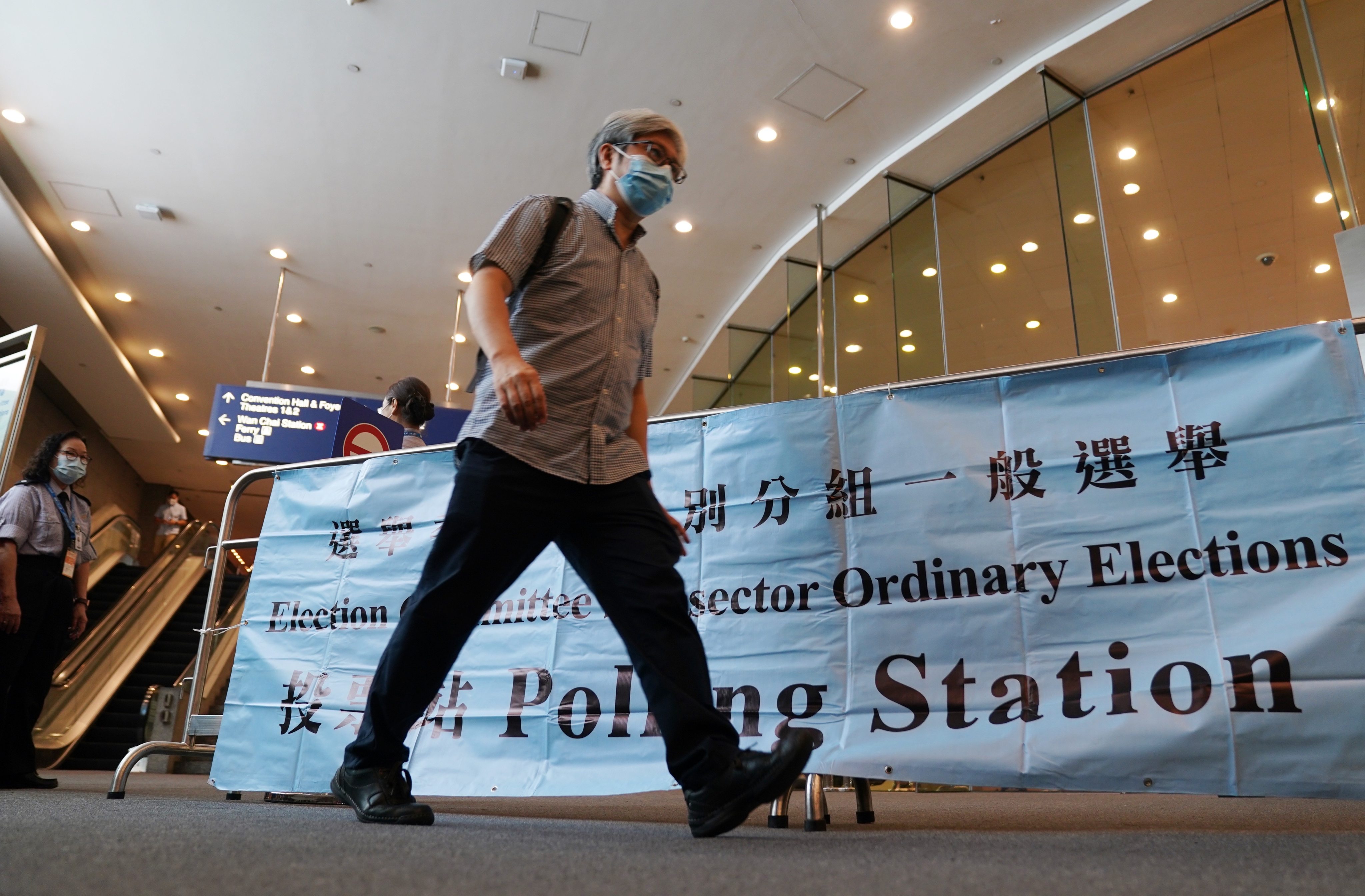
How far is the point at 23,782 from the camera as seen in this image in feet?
11.4

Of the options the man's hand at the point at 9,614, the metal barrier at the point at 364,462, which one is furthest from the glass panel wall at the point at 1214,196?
the man's hand at the point at 9,614

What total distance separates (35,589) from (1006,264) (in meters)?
7.48

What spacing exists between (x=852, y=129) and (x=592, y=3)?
8.91 ft

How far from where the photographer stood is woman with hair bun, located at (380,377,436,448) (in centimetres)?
385

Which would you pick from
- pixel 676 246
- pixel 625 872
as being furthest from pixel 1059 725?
pixel 676 246

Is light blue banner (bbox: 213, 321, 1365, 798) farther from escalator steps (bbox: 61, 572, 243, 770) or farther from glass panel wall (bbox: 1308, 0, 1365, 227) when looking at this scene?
escalator steps (bbox: 61, 572, 243, 770)

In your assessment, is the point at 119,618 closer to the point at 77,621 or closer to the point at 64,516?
the point at 77,621

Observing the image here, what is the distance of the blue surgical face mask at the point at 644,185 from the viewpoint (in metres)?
2.03

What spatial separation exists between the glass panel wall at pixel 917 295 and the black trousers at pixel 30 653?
21.5 feet

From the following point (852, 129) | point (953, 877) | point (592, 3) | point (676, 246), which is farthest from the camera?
point (676, 246)

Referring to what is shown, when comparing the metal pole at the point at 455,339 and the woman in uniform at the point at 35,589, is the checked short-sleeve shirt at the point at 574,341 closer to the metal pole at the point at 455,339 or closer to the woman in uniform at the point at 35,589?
the woman in uniform at the point at 35,589

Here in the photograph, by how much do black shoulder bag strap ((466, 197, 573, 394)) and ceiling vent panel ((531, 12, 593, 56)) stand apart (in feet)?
18.0

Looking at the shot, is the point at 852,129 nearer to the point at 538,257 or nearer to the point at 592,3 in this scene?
the point at 592,3

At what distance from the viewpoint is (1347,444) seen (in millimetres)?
1855
